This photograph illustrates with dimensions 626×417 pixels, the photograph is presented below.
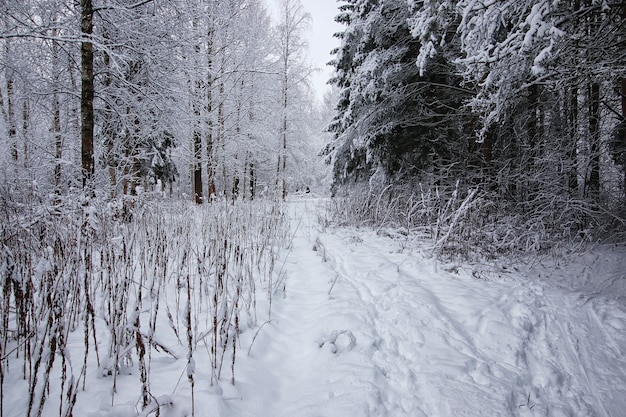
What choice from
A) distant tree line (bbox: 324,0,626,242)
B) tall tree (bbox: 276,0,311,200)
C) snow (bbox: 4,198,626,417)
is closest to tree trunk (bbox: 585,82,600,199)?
distant tree line (bbox: 324,0,626,242)

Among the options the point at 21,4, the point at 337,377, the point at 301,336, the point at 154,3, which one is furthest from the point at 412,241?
the point at 21,4

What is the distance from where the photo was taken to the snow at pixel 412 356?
142 cm

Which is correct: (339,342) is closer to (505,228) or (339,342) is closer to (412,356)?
(412,356)

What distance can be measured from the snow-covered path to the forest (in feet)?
0.96

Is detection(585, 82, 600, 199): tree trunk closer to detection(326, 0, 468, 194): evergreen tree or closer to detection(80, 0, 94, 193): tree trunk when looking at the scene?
detection(326, 0, 468, 194): evergreen tree

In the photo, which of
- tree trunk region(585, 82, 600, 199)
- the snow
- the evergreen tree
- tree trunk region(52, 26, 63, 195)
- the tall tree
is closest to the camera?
the snow

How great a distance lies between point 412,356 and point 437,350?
0.19 m

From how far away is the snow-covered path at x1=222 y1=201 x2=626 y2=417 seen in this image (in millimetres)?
1471

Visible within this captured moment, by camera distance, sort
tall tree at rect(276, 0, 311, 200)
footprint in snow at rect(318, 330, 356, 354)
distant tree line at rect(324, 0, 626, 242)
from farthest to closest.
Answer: tall tree at rect(276, 0, 311, 200) < distant tree line at rect(324, 0, 626, 242) < footprint in snow at rect(318, 330, 356, 354)

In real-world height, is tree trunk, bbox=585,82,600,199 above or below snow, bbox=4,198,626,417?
above

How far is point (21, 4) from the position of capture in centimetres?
466

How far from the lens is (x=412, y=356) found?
1832mm

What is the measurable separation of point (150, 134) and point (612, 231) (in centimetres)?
1012

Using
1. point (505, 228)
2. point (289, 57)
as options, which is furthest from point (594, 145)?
point (289, 57)
